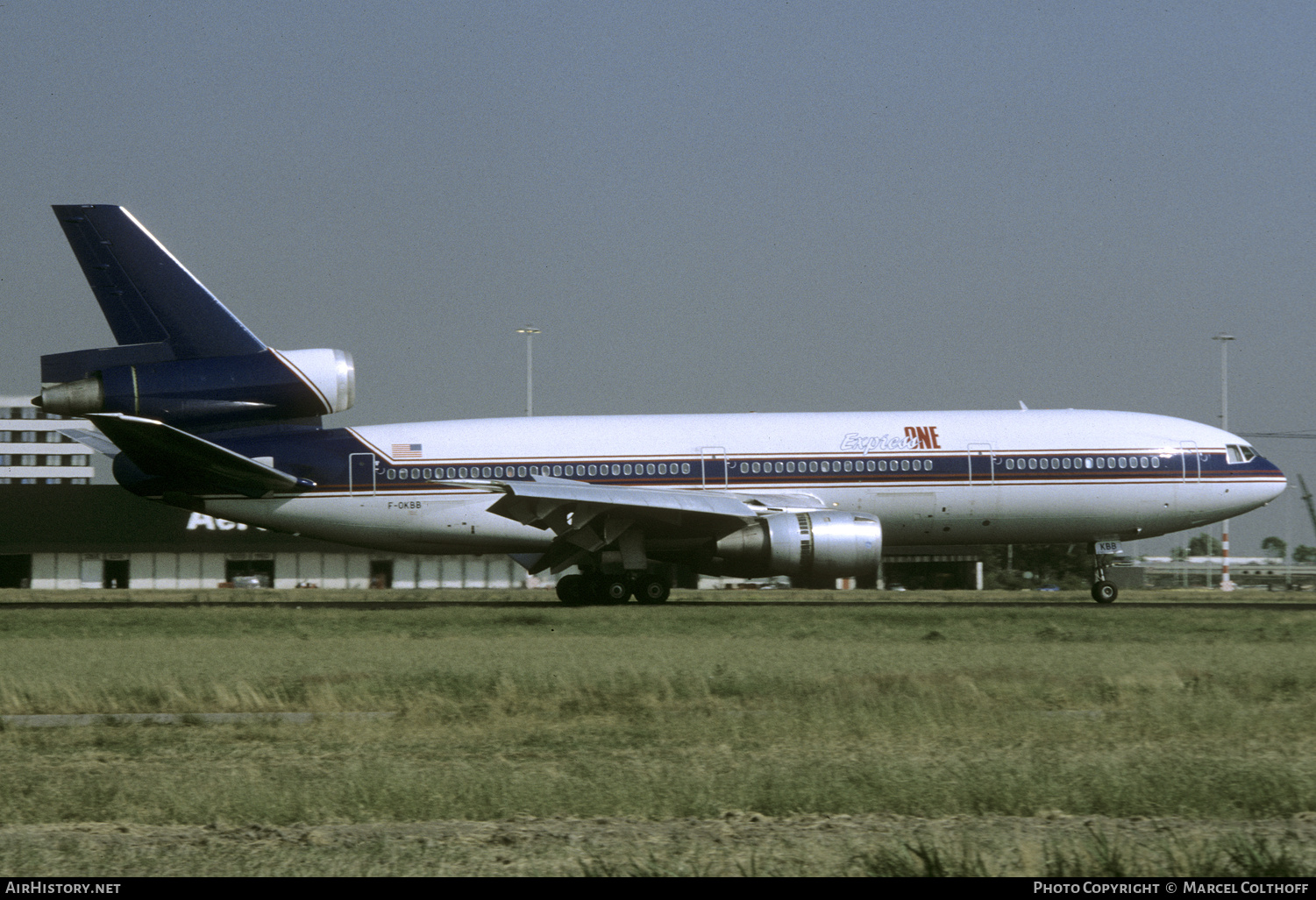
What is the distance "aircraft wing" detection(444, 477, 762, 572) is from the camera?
27375 mm

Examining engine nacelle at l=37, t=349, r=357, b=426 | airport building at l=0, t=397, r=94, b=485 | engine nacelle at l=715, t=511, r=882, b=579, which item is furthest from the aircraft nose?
airport building at l=0, t=397, r=94, b=485

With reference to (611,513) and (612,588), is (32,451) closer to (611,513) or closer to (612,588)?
(612,588)

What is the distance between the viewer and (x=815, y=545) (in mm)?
27188

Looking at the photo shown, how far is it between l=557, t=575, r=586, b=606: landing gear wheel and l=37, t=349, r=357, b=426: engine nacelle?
6.41 metres

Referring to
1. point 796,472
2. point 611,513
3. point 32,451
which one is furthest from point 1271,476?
point 32,451

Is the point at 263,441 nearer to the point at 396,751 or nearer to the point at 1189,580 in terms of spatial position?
the point at 396,751

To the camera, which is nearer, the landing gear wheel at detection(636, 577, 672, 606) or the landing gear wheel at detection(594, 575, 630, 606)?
the landing gear wheel at detection(594, 575, 630, 606)

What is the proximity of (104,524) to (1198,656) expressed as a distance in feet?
196

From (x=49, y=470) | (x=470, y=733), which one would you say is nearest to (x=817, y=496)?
(x=470, y=733)

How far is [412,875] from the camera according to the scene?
6.66 m

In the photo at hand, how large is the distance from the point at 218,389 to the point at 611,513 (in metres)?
8.91

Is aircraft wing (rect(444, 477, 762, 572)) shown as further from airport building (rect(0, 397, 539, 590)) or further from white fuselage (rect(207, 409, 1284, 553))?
airport building (rect(0, 397, 539, 590))

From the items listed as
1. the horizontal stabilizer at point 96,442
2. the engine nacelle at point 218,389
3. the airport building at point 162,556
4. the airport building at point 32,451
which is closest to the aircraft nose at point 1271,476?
the engine nacelle at point 218,389

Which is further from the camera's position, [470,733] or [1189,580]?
[1189,580]
